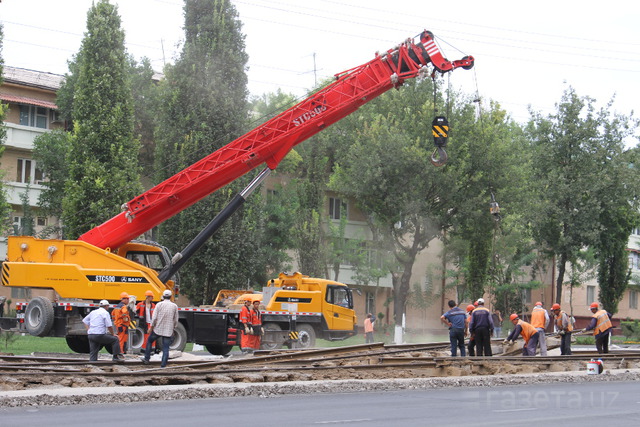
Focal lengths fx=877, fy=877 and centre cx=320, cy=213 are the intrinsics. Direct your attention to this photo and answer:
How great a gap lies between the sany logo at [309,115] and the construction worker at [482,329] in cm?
708

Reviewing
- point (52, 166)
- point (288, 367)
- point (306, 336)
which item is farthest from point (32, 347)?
point (52, 166)

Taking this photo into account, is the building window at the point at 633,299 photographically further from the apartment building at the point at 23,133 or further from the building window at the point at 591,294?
the apartment building at the point at 23,133

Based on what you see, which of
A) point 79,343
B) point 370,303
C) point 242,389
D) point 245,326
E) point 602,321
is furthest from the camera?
point 370,303

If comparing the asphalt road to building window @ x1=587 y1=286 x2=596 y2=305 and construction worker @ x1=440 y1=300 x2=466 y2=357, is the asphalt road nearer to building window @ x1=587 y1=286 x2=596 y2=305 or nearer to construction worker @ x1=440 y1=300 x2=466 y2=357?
construction worker @ x1=440 y1=300 x2=466 y2=357

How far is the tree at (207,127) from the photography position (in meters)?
37.7

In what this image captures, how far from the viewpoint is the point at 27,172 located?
4912cm

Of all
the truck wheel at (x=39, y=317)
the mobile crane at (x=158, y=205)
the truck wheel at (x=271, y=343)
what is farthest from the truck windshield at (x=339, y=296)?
the truck wheel at (x=39, y=317)

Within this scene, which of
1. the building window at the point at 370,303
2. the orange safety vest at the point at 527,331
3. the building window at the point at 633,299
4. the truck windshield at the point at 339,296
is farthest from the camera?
the building window at the point at 633,299

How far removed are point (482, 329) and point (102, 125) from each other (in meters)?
20.9

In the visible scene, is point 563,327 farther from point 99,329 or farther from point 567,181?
point 567,181

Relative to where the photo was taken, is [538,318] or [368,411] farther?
[538,318]

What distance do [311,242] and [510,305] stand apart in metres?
25.5

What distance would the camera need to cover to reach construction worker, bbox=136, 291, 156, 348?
22328 millimetres

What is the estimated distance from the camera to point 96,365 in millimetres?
18266
